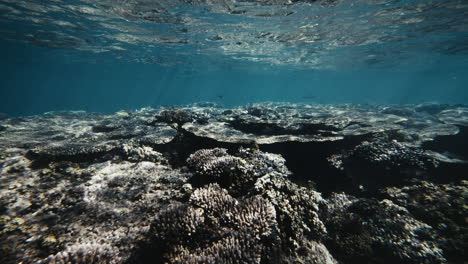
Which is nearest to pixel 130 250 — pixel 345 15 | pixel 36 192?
pixel 36 192

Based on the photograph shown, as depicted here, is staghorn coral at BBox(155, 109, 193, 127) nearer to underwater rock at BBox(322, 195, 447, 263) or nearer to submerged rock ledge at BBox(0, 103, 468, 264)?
submerged rock ledge at BBox(0, 103, 468, 264)

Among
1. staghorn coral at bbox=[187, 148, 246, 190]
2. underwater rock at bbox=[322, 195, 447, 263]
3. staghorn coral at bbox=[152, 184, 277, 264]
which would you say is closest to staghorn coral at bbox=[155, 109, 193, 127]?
staghorn coral at bbox=[187, 148, 246, 190]

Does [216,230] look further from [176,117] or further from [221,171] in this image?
[176,117]

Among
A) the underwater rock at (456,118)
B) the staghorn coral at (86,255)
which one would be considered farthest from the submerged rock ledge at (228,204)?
the underwater rock at (456,118)

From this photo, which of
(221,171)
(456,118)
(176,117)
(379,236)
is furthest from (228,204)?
(456,118)

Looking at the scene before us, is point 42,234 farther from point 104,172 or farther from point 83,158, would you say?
point 83,158

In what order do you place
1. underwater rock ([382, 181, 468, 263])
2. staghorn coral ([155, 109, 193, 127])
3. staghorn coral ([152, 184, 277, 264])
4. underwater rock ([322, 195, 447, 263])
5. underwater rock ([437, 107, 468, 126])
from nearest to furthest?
staghorn coral ([152, 184, 277, 264]), underwater rock ([322, 195, 447, 263]), underwater rock ([382, 181, 468, 263]), staghorn coral ([155, 109, 193, 127]), underwater rock ([437, 107, 468, 126])

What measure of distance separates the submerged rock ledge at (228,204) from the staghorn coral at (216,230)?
15 mm

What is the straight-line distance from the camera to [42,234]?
3166mm

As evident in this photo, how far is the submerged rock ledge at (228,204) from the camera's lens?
289cm

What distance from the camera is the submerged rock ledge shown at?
289 cm

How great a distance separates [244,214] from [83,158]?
572cm

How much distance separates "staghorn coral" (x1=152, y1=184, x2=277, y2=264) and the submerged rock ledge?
0.05 feet

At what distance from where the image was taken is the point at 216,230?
2936 millimetres
